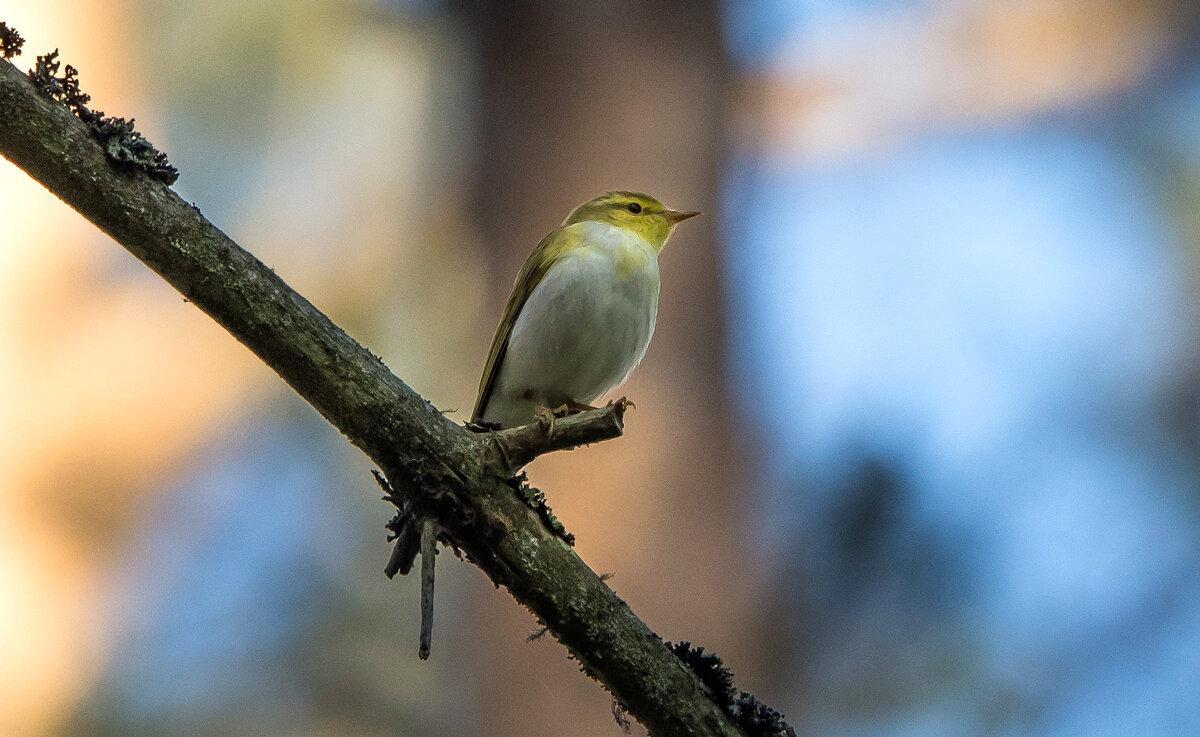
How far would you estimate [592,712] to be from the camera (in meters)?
4.08

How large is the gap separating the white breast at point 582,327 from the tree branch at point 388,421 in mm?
1125

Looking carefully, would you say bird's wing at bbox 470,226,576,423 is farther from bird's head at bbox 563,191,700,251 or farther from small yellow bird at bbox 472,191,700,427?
bird's head at bbox 563,191,700,251

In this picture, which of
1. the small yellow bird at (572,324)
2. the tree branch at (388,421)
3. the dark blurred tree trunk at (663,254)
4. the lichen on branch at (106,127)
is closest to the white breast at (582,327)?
Answer: the small yellow bird at (572,324)

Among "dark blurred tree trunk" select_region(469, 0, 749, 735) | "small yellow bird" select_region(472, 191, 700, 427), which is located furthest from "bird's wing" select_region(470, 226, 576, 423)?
"dark blurred tree trunk" select_region(469, 0, 749, 735)

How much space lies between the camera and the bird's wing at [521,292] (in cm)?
356

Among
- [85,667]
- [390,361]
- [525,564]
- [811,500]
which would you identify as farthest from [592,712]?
[85,667]

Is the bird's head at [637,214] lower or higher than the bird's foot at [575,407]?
higher

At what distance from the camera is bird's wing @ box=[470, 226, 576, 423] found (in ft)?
11.7

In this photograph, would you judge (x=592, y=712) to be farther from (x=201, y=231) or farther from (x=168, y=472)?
(x=168, y=472)

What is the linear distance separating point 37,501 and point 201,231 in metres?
4.44

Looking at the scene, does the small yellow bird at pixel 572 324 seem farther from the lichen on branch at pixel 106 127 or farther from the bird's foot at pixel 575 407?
the lichen on branch at pixel 106 127

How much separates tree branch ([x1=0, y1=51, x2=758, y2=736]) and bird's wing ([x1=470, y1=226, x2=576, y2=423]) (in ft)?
4.50

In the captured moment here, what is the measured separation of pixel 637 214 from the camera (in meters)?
4.00

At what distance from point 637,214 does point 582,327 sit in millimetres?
801
